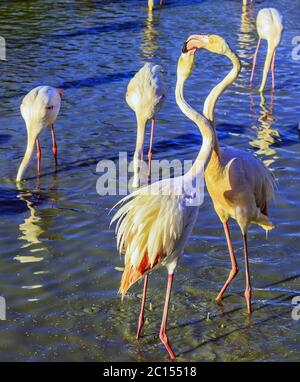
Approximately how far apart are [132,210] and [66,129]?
410 cm

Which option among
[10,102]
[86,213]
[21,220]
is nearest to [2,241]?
[21,220]

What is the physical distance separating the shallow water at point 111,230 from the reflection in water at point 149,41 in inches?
2.0

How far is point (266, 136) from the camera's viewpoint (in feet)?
27.0

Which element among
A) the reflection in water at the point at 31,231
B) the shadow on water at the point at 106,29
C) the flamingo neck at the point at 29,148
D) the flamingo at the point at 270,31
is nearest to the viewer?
the reflection in water at the point at 31,231

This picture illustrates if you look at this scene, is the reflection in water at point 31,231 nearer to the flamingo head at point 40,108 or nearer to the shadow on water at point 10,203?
the shadow on water at point 10,203

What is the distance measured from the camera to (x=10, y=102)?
360 inches

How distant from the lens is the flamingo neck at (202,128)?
14.1 feet

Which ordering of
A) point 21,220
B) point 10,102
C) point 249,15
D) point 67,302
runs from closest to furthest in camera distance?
point 67,302, point 21,220, point 10,102, point 249,15

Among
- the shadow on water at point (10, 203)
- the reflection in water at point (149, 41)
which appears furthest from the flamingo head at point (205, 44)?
the reflection in water at point (149, 41)

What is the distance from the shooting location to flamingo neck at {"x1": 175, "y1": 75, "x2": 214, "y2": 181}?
14.1 feet

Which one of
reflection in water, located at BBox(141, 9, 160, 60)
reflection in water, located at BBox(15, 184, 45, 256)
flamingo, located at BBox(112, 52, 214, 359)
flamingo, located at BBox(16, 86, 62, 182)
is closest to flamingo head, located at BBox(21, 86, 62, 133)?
flamingo, located at BBox(16, 86, 62, 182)

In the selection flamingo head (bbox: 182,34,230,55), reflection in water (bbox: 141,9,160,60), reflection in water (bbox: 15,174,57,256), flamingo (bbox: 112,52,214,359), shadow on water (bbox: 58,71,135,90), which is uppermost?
A: flamingo head (bbox: 182,34,230,55)

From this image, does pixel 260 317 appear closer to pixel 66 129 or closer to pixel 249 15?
pixel 66 129

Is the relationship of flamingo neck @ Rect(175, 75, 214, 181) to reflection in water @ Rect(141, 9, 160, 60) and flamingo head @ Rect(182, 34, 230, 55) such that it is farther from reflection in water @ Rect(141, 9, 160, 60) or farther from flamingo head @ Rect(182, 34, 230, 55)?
reflection in water @ Rect(141, 9, 160, 60)
